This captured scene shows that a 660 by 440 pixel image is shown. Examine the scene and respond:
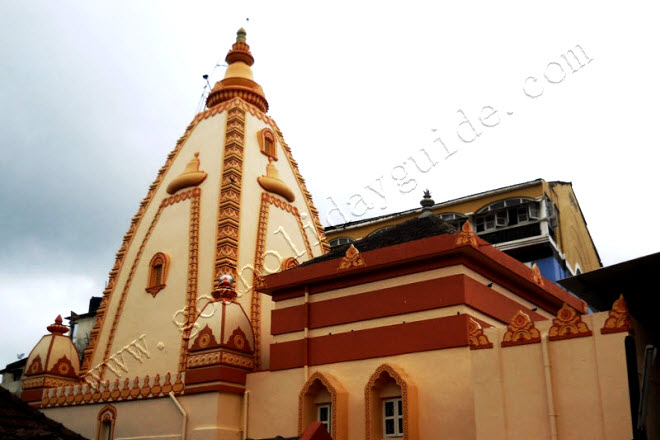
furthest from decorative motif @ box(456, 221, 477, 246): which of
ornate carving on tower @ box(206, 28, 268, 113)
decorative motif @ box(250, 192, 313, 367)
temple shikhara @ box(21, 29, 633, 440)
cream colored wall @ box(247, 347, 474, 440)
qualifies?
ornate carving on tower @ box(206, 28, 268, 113)

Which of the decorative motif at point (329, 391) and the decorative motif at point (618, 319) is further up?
the decorative motif at point (618, 319)

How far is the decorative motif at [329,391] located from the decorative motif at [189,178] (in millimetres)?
7189

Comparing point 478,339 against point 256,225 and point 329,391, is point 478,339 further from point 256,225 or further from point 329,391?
point 256,225

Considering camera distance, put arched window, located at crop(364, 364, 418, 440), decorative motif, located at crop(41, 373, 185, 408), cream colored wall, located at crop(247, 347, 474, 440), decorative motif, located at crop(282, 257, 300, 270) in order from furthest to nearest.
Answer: decorative motif, located at crop(282, 257, 300, 270) → decorative motif, located at crop(41, 373, 185, 408) → arched window, located at crop(364, 364, 418, 440) → cream colored wall, located at crop(247, 347, 474, 440)

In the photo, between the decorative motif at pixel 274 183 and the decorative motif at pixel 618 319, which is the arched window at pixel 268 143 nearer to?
the decorative motif at pixel 274 183

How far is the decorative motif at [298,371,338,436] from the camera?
14.1 m

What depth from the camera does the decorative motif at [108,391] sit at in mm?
16453

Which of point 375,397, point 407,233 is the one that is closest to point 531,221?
point 407,233

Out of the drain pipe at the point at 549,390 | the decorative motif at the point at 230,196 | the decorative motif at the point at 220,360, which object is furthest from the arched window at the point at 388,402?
the decorative motif at the point at 230,196

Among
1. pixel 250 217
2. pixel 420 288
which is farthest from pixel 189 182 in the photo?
pixel 420 288

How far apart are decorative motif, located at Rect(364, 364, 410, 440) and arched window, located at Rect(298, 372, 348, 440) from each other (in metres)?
0.54

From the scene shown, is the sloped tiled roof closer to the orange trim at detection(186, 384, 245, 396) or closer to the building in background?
the orange trim at detection(186, 384, 245, 396)

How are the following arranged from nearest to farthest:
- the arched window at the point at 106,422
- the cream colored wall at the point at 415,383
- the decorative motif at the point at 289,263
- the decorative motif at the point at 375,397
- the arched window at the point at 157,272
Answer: the cream colored wall at the point at 415,383 → the decorative motif at the point at 375,397 → the arched window at the point at 106,422 → the arched window at the point at 157,272 → the decorative motif at the point at 289,263

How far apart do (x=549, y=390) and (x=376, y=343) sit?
4.26m
